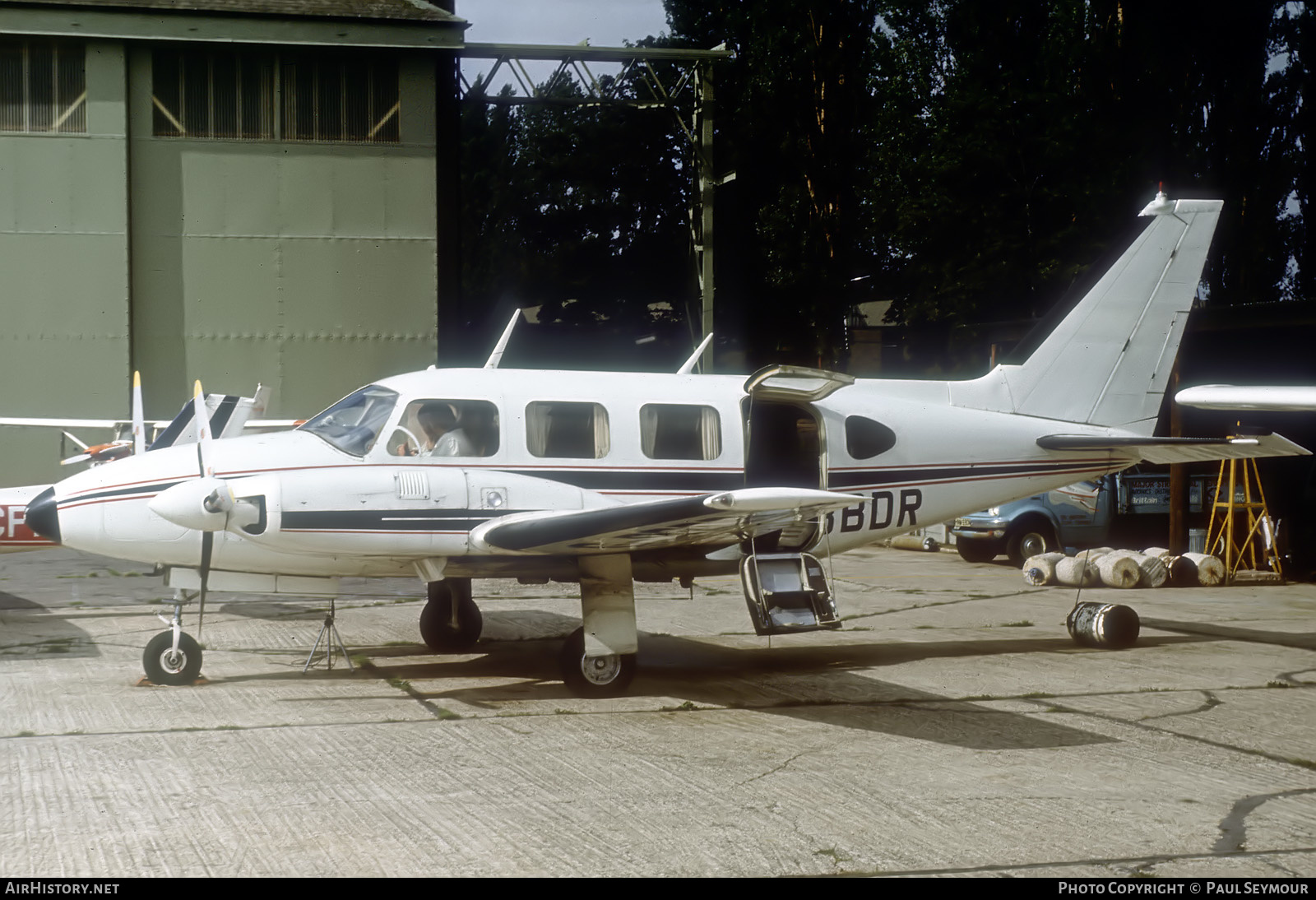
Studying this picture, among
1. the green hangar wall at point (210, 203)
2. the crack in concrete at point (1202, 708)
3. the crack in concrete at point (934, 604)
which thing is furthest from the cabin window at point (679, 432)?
the green hangar wall at point (210, 203)

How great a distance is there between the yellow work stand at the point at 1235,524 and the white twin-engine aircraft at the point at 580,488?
7.84 m

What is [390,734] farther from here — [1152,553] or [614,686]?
[1152,553]

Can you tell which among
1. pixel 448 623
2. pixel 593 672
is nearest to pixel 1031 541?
pixel 448 623

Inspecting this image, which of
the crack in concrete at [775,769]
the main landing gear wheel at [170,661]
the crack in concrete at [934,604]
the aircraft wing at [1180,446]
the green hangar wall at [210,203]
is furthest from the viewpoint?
the green hangar wall at [210,203]

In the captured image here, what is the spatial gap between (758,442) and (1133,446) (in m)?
3.49

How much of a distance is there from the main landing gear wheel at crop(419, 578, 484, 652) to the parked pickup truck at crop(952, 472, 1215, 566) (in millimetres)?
10409

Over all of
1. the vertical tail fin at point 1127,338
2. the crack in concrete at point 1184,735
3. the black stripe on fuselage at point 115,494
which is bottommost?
the crack in concrete at point 1184,735

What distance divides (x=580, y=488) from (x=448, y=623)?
2487mm

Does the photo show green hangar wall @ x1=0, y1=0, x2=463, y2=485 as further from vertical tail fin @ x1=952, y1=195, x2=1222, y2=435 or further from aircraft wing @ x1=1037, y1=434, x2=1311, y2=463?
aircraft wing @ x1=1037, y1=434, x2=1311, y2=463

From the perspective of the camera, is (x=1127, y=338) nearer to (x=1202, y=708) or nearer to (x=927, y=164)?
(x=1202, y=708)

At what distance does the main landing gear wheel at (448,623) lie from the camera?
11.6 metres

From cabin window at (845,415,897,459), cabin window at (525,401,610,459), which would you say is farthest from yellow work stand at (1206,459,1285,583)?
cabin window at (525,401,610,459)

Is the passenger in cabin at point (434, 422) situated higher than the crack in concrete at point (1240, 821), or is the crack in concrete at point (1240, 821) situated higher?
the passenger in cabin at point (434, 422)

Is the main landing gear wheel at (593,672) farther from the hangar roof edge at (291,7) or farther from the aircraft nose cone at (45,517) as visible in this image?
the hangar roof edge at (291,7)
